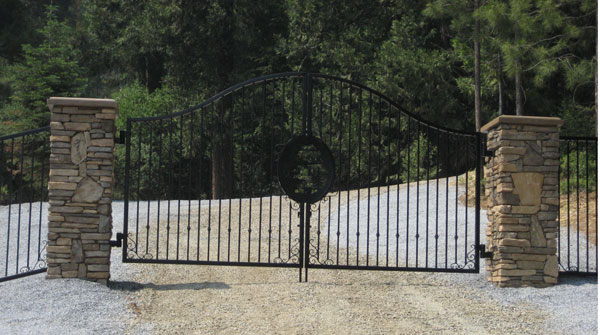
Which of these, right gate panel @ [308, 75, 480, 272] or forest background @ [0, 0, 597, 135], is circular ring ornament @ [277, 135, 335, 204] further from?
forest background @ [0, 0, 597, 135]

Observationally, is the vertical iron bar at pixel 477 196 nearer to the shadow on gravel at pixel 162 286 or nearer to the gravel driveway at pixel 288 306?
the gravel driveway at pixel 288 306

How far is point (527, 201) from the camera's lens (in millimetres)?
6445

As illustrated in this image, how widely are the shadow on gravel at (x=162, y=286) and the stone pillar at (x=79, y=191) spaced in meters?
0.22

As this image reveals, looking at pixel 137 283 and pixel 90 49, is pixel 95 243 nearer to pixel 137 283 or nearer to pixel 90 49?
pixel 137 283

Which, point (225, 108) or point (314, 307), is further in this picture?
A: point (225, 108)

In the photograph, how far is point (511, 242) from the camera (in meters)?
6.43

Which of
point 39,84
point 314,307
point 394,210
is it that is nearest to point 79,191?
point 314,307

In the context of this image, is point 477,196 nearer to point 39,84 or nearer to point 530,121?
point 530,121

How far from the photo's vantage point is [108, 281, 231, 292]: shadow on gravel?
625 cm

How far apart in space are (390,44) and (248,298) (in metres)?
12.2

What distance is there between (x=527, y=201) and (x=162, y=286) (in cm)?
379

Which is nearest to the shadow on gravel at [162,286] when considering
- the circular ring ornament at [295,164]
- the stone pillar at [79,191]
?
the stone pillar at [79,191]

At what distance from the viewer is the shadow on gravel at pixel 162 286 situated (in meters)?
6.25

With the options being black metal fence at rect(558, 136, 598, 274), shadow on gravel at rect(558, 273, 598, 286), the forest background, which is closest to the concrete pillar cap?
black metal fence at rect(558, 136, 598, 274)
